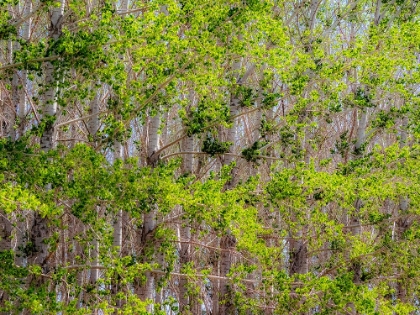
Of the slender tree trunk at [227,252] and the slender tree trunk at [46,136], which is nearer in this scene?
the slender tree trunk at [46,136]

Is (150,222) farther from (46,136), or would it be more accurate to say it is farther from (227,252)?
(46,136)

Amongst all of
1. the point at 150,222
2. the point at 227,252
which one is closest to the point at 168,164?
the point at 150,222

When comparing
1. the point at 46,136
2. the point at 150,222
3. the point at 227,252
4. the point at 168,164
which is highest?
the point at 46,136

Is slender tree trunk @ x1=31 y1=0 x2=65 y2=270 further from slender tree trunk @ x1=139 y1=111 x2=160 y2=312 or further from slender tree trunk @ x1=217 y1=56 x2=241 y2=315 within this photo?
slender tree trunk @ x1=217 y1=56 x2=241 y2=315

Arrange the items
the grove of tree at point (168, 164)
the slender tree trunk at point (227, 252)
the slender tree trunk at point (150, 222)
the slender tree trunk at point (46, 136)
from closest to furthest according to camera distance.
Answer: the grove of tree at point (168, 164)
the slender tree trunk at point (46, 136)
the slender tree trunk at point (150, 222)
the slender tree trunk at point (227, 252)

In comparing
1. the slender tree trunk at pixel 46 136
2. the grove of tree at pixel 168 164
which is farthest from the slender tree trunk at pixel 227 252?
the slender tree trunk at pixel 46 136

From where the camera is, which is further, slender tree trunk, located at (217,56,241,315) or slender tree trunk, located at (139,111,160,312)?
slender tree trunk, located at (217,56,241,315)

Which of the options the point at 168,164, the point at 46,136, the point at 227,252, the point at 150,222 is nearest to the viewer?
the point at 46,136

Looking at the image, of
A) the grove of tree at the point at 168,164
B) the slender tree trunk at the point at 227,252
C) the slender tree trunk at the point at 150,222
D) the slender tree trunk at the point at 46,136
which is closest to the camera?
the grove of tree at the point at 168,164

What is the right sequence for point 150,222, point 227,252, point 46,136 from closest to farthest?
point 46,136 < point 150,222 < point 227,252

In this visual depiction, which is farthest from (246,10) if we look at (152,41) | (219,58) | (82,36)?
(82,36)

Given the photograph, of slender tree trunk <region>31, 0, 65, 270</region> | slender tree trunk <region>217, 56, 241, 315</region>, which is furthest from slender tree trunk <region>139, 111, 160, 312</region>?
slender tree trunk <region>31, 0, 65, 270</region>

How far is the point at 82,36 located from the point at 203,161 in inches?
285

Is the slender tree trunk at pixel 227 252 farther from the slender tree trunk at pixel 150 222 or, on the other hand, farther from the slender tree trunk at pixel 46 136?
the slender tree trunk at pixel 46 136
